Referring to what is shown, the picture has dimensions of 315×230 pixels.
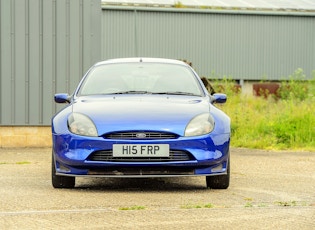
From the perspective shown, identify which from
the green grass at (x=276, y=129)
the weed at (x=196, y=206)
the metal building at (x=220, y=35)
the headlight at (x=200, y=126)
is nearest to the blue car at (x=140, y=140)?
the headlight at (x=200, y=126)

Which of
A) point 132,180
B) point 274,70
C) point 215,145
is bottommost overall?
point 274,70

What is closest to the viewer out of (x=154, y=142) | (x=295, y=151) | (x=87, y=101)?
(x=154, y=142)

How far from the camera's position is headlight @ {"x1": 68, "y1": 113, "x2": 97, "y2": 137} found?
8.91 metres

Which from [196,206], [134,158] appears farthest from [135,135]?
[196,206]

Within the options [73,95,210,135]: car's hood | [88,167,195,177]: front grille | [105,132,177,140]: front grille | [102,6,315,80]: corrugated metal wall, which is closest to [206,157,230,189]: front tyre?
[88,167,195,177]: front grille

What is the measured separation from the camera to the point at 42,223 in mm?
6828

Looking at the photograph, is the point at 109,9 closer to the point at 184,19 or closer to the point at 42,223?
the point at 184,19

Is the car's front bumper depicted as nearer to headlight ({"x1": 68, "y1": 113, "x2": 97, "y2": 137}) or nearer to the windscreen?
headlight ({"x1": 68, "y1": 113, "x2": 97, "y2": 137})

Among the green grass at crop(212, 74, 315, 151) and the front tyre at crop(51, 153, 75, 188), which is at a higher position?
the front tyre at crop(51, 153, 75, 188)

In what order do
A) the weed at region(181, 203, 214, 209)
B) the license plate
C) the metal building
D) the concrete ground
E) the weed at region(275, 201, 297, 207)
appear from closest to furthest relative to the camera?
1. the concrete ground
2. the weed at region(181, 203, 214, 209)
3. the weed at region(275, 201, 297, 207)
4. the license plate
5. the metal building

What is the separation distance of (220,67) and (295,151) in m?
27.1

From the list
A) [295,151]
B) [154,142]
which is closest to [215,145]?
[154,142]

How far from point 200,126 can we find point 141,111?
613 mm

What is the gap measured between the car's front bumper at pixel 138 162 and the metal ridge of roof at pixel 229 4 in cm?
3203
